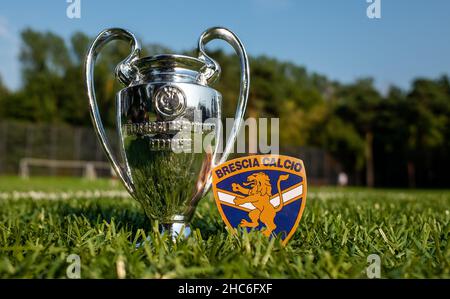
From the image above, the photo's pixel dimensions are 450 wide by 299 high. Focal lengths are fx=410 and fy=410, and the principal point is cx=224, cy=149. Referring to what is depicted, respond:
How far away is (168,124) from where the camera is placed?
1.51 m

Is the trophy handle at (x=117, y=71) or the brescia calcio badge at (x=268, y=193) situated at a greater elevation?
the trophy handle at (x=117, y=71)

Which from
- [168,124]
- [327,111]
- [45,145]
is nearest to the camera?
[168,124]

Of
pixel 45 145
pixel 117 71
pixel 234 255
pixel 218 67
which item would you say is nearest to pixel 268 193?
pixel 234 255

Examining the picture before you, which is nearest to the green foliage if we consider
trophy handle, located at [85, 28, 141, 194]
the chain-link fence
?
the chain-link fence

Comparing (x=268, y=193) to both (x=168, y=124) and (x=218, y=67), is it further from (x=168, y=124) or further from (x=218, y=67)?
(x=218, y=67)

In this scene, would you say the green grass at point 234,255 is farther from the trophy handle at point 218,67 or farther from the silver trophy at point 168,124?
the trophy handle at point 218,67

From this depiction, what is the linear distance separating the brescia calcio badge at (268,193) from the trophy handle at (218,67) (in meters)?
0.19

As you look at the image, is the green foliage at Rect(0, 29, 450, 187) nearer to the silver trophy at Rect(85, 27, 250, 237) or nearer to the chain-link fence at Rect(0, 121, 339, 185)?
the chain-link fence at Rect(0, 121, 339, 185)

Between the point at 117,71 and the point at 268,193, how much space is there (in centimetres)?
79

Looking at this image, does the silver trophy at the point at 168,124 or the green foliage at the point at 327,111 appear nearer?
the silver trophy at the point at 168,124

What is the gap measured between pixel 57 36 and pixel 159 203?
112 feet

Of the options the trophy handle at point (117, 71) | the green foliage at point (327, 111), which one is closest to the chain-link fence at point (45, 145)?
the green foliage at point (327, 111)

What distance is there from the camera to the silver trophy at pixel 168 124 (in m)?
1.53
